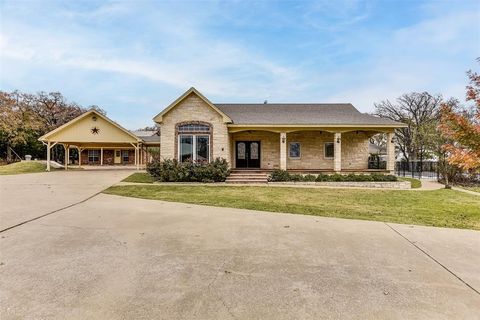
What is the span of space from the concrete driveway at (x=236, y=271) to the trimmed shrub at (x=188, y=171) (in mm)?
10103

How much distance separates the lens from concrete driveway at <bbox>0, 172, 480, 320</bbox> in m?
2.88

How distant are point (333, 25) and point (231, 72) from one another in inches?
441

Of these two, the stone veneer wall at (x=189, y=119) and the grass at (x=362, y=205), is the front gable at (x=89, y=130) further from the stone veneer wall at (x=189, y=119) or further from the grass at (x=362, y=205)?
the grass at (x=362, y=205)

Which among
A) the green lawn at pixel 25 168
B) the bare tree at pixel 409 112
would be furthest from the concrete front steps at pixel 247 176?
the bare tree at pixel 409 112

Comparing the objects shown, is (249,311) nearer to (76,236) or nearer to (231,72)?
(76,236)

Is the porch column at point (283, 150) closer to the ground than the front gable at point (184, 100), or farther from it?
closer to the ground

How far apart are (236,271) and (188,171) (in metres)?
13.4

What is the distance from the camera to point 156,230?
19.9ft

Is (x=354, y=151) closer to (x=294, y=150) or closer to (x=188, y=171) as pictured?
(x=294, y=150)

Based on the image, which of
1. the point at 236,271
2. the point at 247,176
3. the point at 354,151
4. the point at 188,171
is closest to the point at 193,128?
the point at 188,171

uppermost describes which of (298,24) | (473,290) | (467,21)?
(298,24)

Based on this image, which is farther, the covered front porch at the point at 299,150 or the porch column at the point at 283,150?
the covered front porch at the point at 299,150

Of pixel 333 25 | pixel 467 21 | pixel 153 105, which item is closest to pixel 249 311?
pixel 467 21

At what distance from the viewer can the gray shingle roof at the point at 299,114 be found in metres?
19.2
